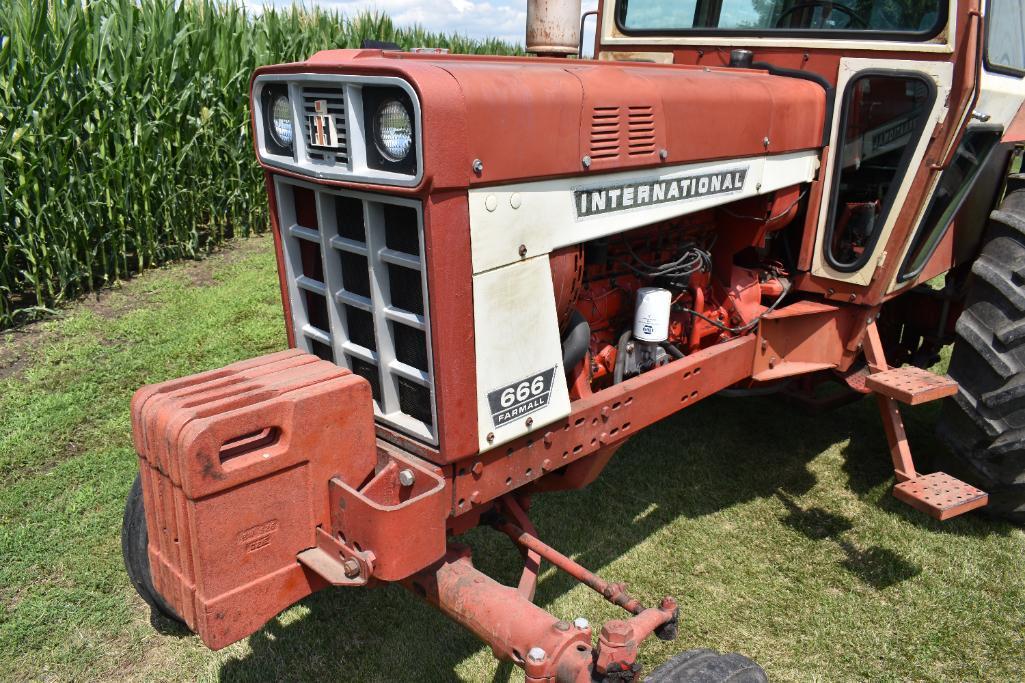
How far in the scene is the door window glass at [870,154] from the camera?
2.89 m

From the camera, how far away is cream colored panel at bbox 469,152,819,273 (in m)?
1.89

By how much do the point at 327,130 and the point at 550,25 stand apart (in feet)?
3.59

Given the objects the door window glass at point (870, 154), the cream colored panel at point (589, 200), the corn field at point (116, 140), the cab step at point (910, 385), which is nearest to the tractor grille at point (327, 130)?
the cream colored panel at point (589, 200)

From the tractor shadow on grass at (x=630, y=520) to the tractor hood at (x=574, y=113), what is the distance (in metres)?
1.67

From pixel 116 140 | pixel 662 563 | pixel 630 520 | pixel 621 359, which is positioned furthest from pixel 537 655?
pixel 116 140

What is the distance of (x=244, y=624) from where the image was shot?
182 centimetres

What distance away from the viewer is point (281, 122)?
2152 millimetres

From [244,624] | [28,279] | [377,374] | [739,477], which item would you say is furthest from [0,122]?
[739,477]

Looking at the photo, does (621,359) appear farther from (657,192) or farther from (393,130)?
(393,130)

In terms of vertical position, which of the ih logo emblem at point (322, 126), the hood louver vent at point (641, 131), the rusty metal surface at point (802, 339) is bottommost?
the rusty metal surface at point (802, 339)

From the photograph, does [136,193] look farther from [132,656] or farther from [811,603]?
[811,603]

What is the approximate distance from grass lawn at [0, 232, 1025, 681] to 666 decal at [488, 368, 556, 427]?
106 cm

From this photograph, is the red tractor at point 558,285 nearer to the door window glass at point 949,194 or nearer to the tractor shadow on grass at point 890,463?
the door window glass at point 949,194

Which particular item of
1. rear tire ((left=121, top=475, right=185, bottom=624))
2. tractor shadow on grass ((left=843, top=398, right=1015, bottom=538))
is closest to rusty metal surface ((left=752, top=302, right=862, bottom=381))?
tractor shadow on grass ((left=843, top=398, right=1015, bottom=538))
